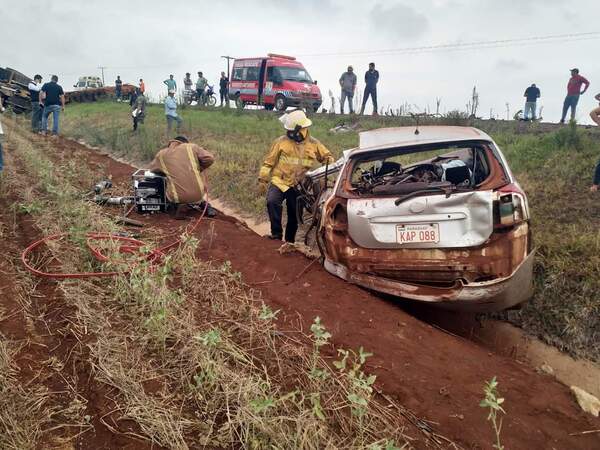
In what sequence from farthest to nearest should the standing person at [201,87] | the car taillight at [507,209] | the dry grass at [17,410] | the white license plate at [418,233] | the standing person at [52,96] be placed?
the standing person at [201,87]
the standing person at [52,96]
the white license plate at [418,233]
the car taillight at [507,209]
the dry grass at [17,410]

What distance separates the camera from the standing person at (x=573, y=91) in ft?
38.8

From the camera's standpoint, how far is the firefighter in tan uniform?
670 centimetres

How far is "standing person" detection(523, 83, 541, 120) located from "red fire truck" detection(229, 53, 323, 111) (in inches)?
333

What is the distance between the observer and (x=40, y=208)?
6.04m

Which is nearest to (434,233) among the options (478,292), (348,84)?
(478,292)

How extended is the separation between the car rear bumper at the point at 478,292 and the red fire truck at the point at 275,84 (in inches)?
643

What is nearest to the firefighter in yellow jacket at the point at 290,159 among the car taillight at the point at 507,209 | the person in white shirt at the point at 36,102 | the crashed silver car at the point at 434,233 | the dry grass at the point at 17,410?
the crashed silver car at the point at 434,233

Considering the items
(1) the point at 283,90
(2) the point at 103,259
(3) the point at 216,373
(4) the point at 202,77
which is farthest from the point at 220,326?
(4) the point at 202,77

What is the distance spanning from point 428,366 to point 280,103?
1799 cm

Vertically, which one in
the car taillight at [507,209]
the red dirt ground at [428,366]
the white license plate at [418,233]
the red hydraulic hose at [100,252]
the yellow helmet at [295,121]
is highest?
the yellow helmet at [295,121]

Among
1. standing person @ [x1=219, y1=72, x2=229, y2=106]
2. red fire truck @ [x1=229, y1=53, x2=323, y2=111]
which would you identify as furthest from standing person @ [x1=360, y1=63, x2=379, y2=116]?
standing person @ [x1=219, y1=72, x2=229, y2=106]

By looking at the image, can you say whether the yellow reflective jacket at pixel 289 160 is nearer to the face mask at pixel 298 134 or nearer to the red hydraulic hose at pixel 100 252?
the face mask at pixel 298 134

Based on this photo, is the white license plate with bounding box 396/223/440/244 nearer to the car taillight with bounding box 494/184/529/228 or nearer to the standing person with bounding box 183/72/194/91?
the car taillight with bounding box 494/184/529/228

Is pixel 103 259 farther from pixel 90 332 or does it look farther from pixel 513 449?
pixel 513 449
